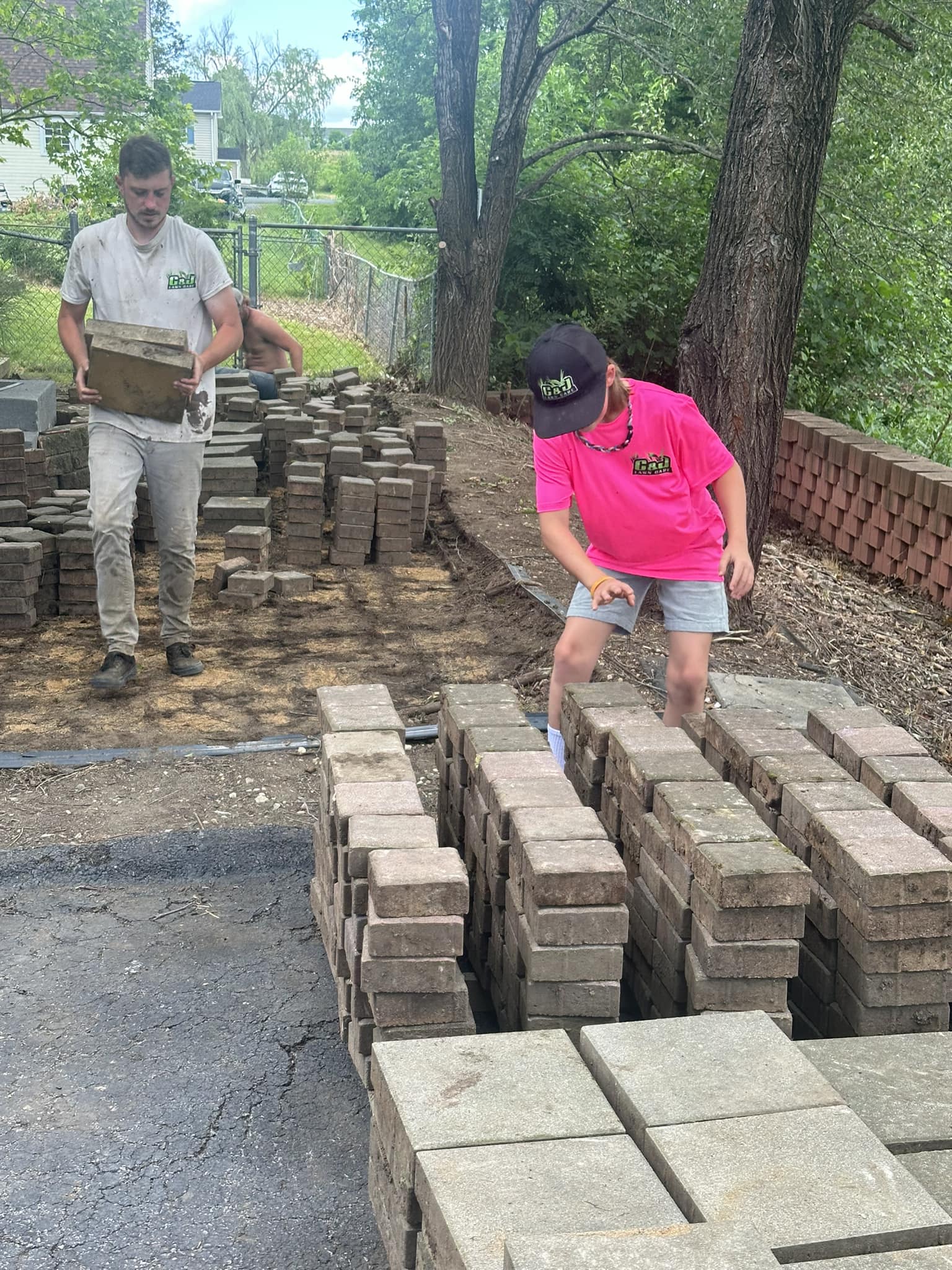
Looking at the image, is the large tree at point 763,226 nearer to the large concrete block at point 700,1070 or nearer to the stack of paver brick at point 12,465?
the stack of paver brick at point 12,465

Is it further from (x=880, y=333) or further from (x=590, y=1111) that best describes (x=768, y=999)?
(x=880, y=333)

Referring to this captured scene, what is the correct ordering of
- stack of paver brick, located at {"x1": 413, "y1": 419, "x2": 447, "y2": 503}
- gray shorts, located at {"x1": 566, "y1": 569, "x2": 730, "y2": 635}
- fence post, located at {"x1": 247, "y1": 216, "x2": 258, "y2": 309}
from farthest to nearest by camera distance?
fence post, located at {"x1": 247, "y1": 216, "x2": 258, "y2": 309}, stack of paver brick, located at {"x1": 413, "y1": 419, "x2": 447, "y2": 503}, gray shorts, located at {"x1": 566, "y1": 569, "x2": 730, "y2": 635}

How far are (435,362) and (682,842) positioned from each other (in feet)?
40.0

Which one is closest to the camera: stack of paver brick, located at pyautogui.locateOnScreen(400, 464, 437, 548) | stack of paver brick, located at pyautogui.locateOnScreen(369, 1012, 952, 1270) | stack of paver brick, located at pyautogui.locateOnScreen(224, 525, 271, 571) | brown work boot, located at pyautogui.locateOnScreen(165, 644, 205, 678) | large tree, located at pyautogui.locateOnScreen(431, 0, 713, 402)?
stack of paver brick, located at pyautogui.locateOnScreen(369, 1012, 952, 1270)

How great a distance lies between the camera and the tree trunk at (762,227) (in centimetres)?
688

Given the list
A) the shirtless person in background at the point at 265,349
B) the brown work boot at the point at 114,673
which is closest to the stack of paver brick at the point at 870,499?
the shirtless person in background at the point at 265,349

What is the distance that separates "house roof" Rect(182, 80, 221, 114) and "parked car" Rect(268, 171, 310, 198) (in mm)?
15309

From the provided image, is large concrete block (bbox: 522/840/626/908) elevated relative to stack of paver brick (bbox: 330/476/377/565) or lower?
elevated

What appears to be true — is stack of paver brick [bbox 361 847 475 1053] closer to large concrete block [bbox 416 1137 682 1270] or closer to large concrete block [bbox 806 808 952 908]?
large concrete block [bbox 416 1137 682 1270]

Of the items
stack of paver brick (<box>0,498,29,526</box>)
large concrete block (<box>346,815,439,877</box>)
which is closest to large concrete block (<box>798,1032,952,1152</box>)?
large concrete block (<box>346,815,439,877</box>)

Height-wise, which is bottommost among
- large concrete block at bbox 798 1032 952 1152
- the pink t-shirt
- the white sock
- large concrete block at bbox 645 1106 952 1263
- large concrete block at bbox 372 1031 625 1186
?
the white sock

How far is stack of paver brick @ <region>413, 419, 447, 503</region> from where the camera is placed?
1068cm

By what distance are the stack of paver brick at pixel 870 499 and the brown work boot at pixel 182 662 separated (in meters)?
4.95

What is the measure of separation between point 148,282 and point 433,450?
466cm
